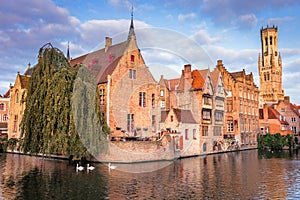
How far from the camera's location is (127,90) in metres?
42.1

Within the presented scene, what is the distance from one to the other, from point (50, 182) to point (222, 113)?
39.4 metres

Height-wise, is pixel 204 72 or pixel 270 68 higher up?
pixel 270 68

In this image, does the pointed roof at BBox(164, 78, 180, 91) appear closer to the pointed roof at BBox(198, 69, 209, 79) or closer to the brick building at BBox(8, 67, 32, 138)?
the pointed roof at BBox(198, 69, 209, 79)

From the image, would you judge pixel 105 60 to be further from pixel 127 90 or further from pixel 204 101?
pixel 204 101

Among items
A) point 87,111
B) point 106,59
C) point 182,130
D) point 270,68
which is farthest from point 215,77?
point 270,68

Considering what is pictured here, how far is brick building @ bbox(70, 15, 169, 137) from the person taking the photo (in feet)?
132

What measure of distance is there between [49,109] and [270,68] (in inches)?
5708

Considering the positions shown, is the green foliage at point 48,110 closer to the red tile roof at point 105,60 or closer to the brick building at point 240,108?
the red tile roof at point 105,60

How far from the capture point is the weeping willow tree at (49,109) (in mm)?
24422

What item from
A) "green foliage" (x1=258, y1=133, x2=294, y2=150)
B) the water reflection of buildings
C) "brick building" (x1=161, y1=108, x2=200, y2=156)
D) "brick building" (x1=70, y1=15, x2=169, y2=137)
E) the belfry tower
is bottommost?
the water reflection of buildings

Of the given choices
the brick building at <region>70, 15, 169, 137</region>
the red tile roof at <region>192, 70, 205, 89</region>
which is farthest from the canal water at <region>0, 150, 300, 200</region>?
the red tile roof at <region>192, 70, 205, 89</region>

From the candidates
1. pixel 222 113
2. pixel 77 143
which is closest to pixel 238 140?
pixel 222 113

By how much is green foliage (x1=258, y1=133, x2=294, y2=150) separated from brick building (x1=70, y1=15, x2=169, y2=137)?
96.2 ft

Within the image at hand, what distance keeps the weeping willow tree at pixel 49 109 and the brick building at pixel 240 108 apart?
37973mm
